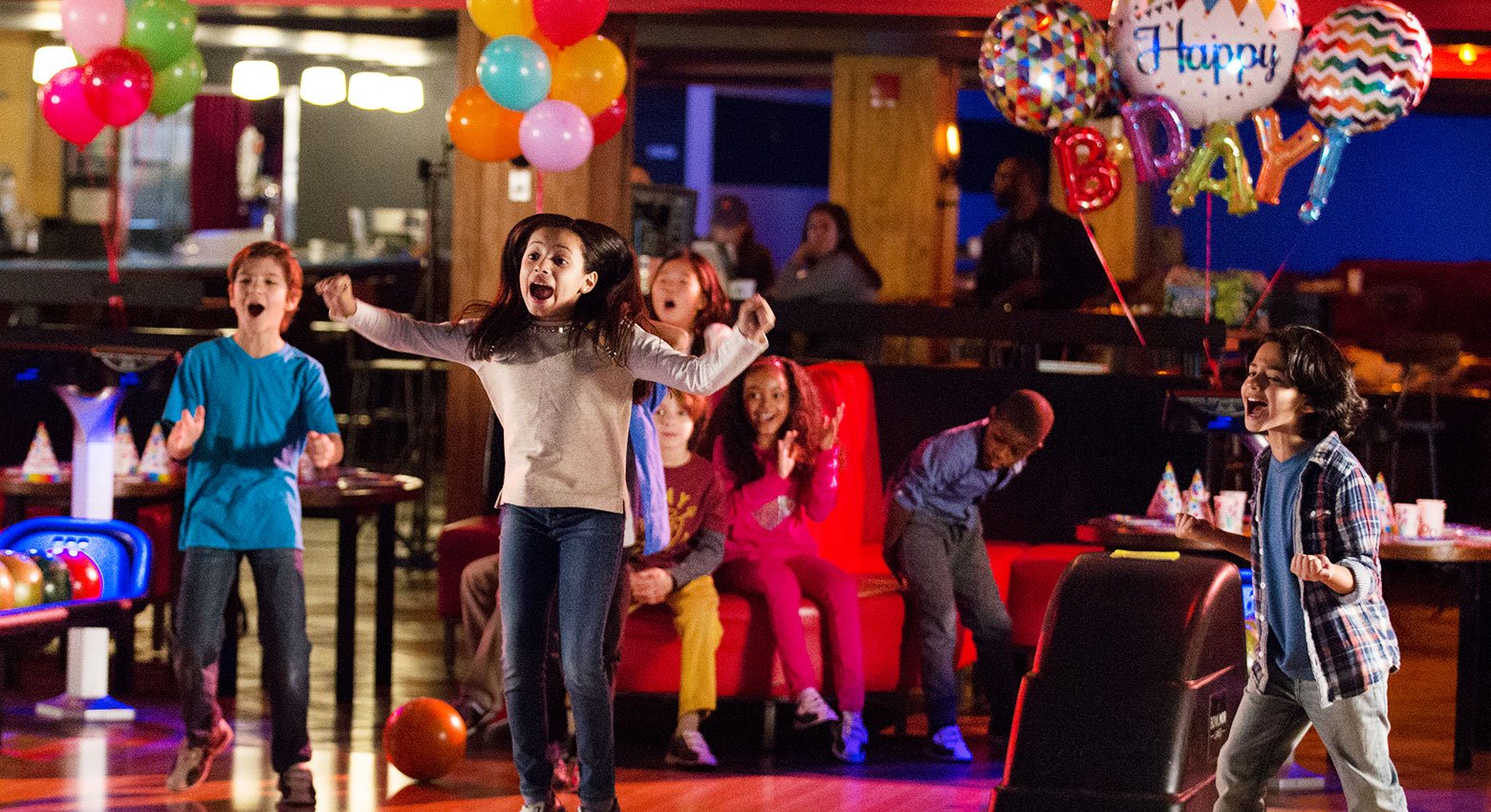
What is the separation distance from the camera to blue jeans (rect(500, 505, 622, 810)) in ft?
12.7

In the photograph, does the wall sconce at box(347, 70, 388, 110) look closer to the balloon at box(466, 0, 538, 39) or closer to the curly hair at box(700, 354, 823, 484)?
the balloon at box(466, 0, 538, 39)

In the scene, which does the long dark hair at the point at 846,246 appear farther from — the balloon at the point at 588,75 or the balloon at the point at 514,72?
the balloon at the point at 514,72

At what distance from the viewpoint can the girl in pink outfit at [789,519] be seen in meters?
5.07

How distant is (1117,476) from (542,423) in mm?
2955

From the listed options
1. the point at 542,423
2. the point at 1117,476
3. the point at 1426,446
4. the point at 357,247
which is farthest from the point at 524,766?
the point at 357,247

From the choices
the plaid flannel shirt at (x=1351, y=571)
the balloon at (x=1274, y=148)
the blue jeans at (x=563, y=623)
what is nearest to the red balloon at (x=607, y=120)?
the balloon at (x=1274, y=148)

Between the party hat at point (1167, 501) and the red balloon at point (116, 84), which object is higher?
the red balloon at point (116, 84)

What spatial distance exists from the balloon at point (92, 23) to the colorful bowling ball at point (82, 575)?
6.32ft

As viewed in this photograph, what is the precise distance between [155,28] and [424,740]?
2698 mm

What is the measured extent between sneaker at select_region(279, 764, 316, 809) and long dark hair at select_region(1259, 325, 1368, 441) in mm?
2477

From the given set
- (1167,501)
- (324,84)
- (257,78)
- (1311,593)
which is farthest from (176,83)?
(324,84)

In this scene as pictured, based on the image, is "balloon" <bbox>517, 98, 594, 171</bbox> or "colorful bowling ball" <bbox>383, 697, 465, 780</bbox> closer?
"colorful bowling ball" <bbox>383, 697, 465, 780</bbox>

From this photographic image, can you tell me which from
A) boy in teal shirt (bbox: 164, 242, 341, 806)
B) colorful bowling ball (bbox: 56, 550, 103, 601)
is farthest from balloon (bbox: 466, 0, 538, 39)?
colorful bowling ball (bbox: 56, 550, 103, 601)

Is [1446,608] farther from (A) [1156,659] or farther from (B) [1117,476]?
(A) [1156,659]
